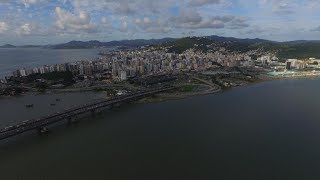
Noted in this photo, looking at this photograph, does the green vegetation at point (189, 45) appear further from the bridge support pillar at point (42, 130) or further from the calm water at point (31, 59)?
the bridge support pillar at point (42, 130)

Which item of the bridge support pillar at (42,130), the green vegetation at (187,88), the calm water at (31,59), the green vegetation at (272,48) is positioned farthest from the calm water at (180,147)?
the green vegetation at (272,48)

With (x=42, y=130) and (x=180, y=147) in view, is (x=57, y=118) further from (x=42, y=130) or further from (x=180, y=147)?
(x=180, y=147)

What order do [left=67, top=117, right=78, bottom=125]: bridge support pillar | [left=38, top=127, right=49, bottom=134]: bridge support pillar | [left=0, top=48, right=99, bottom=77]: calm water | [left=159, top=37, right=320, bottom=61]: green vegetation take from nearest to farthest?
[left=38, top=127, right=49, bottom=134]: bridge support pillar < [left=67, top=117, right=78, bottom=125]: bridge support pillar < [left=0, top=48, right=99, bottom=77]: calm water < [left=159, top=37, right=320, bottom=61]: green vegetation

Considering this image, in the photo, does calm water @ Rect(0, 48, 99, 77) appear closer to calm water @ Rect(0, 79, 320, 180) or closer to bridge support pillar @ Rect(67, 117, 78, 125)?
bridge support pillar @ Rect(67, 117, 78, 125)

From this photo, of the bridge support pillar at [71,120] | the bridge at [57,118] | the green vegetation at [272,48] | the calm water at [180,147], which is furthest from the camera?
the green vegetation at [272,48]

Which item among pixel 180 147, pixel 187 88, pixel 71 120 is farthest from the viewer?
pixel 187 88

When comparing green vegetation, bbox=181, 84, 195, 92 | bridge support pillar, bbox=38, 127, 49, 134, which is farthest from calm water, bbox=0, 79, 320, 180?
green vegetation, bbox=181, 84, 195, 92

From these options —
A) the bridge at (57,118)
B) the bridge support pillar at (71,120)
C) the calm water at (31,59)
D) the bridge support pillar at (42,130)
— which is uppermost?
the bridge at (57,118)

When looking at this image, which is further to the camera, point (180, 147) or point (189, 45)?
point (189, 45)

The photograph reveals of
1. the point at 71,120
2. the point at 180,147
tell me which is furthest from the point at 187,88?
the point at 180,147

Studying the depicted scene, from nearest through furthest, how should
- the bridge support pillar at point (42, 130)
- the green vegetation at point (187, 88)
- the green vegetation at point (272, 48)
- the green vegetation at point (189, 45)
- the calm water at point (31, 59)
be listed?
the bridge support pillar at point (42, 130) < the green vegetation at point (187, 88) < the calm water at point (31, 59) < the green vegetation at point (272, 48) < the green vegetation at point (189, 45)
